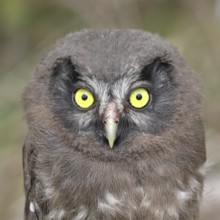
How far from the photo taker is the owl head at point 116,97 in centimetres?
488

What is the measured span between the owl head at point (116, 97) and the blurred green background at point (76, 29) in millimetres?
1105

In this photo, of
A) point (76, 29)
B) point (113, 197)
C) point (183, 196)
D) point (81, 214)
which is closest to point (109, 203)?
point (113, 197)

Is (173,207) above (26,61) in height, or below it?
below

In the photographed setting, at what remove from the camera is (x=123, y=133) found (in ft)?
16.4

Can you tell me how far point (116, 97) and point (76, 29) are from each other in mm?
3545

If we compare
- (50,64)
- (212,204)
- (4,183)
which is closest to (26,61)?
(4,183)

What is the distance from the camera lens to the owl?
16.1 ft

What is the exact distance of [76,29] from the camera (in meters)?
8.30

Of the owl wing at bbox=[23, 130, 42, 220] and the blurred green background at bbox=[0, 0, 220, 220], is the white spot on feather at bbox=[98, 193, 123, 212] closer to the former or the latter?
the owl wing at bbox=[23, 130, 42, 220]

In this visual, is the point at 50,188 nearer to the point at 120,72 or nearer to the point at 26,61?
the point at 120,72

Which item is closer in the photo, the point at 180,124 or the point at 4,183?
the point at 180,124

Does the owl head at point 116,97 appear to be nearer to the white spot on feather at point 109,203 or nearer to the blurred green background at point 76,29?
the white spot on feather at point 109,203

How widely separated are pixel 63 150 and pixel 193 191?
87 centimetres

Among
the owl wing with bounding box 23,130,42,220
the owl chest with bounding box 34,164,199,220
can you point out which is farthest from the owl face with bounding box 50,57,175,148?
the owl wing with bounding box 23,130,42,220
